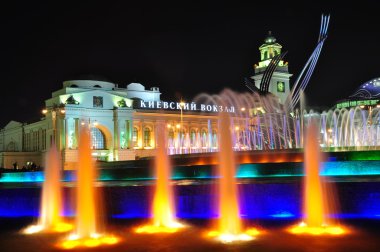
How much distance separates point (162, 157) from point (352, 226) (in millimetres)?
5784

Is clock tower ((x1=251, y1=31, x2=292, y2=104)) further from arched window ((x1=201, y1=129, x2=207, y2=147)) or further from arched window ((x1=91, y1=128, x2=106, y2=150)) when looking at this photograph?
arched window ((x1=91, y1=128, x2=106, y2=150))

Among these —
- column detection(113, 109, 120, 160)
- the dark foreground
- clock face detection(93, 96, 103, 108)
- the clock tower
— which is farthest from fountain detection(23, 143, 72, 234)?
the clock tower

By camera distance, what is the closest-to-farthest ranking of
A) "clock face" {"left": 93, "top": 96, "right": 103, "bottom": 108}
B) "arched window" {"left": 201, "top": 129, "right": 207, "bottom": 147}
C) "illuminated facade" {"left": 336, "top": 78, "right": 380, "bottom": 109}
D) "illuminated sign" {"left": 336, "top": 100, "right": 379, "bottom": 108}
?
1. "clock face" {"left": 93, "top": 96, "right": 103, "bottom": 108}
2. "arched window" {"left": 201, "top": 129, "right": 207, "bottom": 147}
3. "illuminated sign" {"left": 336, "top": 100, "right": 379, "bottom": 108}
4. "illuminated facade" {"left": 336, "top": 78, "right": 380, "bottom": 109}

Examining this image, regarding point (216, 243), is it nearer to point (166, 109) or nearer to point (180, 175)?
point (180, 175)

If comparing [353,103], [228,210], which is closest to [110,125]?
[228,210]

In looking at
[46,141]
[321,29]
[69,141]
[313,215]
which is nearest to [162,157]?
[313,215]

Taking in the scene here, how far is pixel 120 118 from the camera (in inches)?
2190

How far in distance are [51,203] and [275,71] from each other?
66661 mm

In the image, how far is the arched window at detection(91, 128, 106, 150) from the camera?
55094 mm

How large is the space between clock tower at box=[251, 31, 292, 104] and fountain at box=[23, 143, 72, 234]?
6337 centimetres

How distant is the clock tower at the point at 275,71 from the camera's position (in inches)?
2945

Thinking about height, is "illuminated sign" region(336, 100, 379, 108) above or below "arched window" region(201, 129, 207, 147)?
above

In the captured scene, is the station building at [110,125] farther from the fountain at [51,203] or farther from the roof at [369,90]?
the roof at [369,90]

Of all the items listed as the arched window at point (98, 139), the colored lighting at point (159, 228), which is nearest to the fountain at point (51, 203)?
the colored lighting at point (159, 228)
